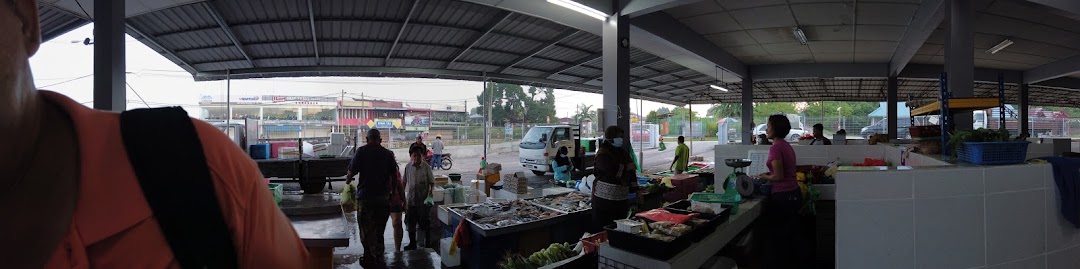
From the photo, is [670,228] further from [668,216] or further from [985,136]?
[985,136]

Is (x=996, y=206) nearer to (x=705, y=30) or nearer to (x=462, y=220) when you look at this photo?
(x=462, y=220)

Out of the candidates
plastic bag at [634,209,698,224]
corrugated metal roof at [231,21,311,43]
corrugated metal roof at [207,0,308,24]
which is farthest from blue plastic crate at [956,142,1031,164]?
corrugated metal roof at [231,21,311,43]

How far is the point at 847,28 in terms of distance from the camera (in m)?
8.84

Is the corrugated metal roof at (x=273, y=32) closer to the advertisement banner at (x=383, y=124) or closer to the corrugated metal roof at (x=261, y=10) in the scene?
the corrugated metal roof at (x=261, y=10)

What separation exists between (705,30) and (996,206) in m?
7.15

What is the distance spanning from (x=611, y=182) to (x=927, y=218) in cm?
236

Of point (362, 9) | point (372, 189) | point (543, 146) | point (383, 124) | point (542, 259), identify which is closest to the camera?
point (542, 259)

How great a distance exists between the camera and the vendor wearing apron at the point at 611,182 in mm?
4383

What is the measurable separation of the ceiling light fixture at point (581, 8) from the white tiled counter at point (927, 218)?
14.0ft

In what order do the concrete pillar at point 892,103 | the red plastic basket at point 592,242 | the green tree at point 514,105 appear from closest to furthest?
the red plastic basket at point 592,242
the concrete pillar at point 892,103
the green tree at point 514,105

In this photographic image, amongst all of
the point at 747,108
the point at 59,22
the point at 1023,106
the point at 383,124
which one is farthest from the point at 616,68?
the point at 383,124

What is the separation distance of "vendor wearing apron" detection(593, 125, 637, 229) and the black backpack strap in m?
3.93

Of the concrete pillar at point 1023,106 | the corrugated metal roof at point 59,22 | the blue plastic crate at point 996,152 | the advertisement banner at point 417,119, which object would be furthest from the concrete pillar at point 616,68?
the advertisement banner at point 417,119

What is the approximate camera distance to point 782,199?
397cm
